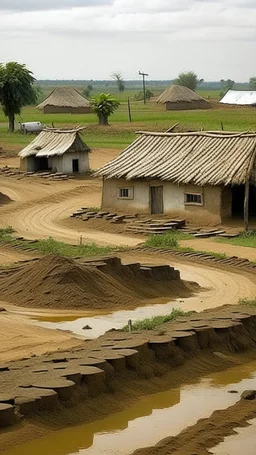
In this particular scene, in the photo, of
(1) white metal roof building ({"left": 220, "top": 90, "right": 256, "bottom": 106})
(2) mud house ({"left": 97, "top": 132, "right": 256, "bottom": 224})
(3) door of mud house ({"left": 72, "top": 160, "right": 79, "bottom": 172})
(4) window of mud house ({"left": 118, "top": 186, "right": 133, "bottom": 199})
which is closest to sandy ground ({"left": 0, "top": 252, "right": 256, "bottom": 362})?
(2) mud house ({"left": 97, "top": 132, "right": 256, "bottom": 224})

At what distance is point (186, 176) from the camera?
101ft

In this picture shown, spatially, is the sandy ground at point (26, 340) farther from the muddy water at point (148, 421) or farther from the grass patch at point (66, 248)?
the grass patch at point (66, 248)

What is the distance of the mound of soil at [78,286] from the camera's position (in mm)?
21297

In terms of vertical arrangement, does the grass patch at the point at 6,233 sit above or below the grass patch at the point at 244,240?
above

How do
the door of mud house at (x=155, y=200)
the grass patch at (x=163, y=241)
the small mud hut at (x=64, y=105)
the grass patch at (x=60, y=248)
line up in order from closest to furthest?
1. the grass patch at (x=60, y=248)
2. the grass patch at (x=163, y=241)
3. the door of mud house at (x=155, y=200)
4. the small mud hut at (x=64, y=105)

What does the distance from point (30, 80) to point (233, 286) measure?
3725cm

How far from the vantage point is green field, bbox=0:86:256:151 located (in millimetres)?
52688

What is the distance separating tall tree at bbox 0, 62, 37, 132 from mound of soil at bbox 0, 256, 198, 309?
116 feet

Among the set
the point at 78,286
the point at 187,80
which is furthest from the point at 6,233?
the point at 187,80

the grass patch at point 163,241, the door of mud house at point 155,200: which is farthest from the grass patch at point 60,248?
the door of mud house at point 155,200

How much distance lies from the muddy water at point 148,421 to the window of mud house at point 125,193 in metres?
16.7

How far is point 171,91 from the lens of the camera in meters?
73.3

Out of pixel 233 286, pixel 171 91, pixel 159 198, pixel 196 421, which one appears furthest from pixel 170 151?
pixel 171 91

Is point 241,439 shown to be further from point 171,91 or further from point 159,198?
point 171,91
